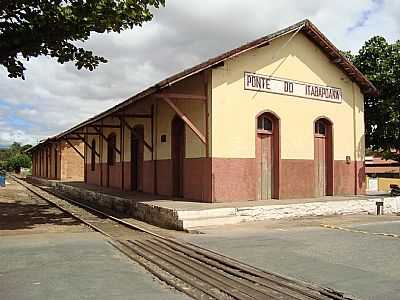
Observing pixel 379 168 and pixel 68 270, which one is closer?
pixel 68 270

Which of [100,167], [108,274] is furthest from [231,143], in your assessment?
[100,167]

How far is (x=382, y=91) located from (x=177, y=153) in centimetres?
914

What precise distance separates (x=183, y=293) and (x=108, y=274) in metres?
1.54

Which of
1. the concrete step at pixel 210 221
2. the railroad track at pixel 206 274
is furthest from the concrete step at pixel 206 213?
the railroad track at pixel 206 274

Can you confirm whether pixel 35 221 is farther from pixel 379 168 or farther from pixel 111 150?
pixel 379 168

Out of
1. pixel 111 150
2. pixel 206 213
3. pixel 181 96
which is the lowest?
pixel 206 213

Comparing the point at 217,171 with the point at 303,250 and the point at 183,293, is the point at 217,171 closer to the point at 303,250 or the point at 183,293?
the point at 303,250

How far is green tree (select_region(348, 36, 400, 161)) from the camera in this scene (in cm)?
1980

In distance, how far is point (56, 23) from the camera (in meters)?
12.1

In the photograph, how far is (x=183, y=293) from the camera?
6270 millimetres

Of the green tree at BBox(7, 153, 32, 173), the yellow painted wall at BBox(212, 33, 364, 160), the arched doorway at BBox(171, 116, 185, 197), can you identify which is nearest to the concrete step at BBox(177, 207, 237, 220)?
the yellow painted wall at BBox(212, 33, 364, 160)

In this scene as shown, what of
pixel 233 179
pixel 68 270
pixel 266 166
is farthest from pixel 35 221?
pixel 68 270

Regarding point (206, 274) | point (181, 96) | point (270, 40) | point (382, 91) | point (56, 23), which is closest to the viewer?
point (206, 274)

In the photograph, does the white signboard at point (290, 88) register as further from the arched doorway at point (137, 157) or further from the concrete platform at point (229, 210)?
the arched doorway at point (137, 157)
